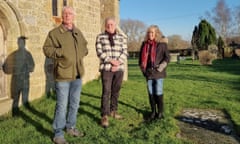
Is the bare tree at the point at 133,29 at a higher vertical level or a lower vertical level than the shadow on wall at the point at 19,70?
higher

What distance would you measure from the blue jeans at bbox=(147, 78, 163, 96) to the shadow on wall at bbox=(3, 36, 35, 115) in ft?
10.4

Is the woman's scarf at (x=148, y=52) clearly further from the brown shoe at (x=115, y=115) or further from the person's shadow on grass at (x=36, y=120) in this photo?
the person's shadow on grass at (x=36, y=120)

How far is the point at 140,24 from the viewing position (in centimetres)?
5706

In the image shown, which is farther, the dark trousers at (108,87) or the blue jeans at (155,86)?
the blue jeans at (155,86)

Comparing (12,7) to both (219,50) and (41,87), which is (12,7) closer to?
(41,87)

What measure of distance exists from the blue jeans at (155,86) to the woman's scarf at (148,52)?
0.32 m

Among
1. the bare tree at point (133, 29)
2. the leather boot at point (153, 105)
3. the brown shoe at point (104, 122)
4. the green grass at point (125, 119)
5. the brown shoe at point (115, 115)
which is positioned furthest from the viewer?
the bare tree at point (133, 29)

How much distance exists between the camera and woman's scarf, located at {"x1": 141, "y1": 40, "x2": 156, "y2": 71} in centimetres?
593

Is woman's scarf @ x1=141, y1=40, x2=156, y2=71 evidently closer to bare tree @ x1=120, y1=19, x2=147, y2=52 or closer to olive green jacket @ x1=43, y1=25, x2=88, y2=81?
olive green jacket @ x1=43, y1=25, x2=88, y2=81

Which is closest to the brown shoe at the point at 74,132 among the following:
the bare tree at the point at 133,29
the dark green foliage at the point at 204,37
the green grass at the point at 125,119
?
the green grass at the point at 125,119

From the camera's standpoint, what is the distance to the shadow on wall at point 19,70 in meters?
6.96

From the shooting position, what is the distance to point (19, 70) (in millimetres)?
7164

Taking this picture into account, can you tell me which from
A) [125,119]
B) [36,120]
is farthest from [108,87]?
[36,120]

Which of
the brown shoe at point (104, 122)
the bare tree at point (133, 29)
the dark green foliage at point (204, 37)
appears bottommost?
the brown shoe at point (104, 122)
